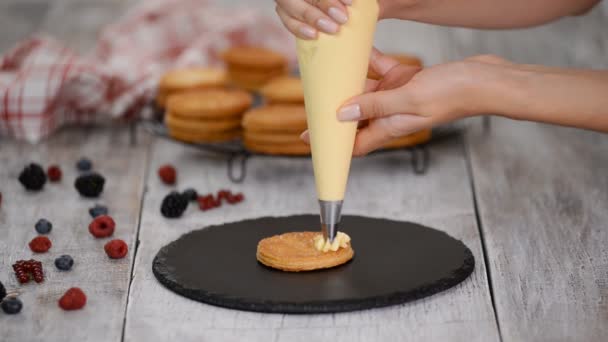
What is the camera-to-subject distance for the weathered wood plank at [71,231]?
148 cm

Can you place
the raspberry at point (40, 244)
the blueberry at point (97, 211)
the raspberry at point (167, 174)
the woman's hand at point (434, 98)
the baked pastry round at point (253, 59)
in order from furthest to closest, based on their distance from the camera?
1. the baked pastry round at point (253, 59)
2. the raspberry at point (167, 174)
3. the blueberry at point (97, 211)
4. the raspberry at point (40, 244)
5. the woman's hand at point (434, 98)

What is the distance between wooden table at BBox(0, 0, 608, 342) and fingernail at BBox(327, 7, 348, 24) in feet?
1.45

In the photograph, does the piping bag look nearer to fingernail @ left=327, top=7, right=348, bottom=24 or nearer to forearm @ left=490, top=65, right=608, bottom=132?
fingernail @ left=327, top=7, right=348, bottom=24

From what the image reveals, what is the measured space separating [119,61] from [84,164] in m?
0.63

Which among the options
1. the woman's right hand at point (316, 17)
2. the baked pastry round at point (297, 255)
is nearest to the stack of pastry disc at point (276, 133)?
the baked pastry round at point (297, 255)

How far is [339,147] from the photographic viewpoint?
5.28 ft

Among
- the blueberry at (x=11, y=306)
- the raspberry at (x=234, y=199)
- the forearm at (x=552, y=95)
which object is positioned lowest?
the raspberry at (x=234, y=199)

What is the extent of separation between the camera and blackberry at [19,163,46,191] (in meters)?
2.17

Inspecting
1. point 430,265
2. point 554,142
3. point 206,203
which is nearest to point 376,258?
point 430,265

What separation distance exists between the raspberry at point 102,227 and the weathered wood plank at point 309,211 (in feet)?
0.22

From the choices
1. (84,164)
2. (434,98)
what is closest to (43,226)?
(84,164)

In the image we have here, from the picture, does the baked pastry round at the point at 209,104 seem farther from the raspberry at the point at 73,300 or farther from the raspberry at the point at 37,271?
the raspberry at the point at 73,300

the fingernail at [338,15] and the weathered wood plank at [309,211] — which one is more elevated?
the fingernail at [338,15]

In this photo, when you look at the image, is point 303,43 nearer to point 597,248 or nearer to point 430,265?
point 430,265
